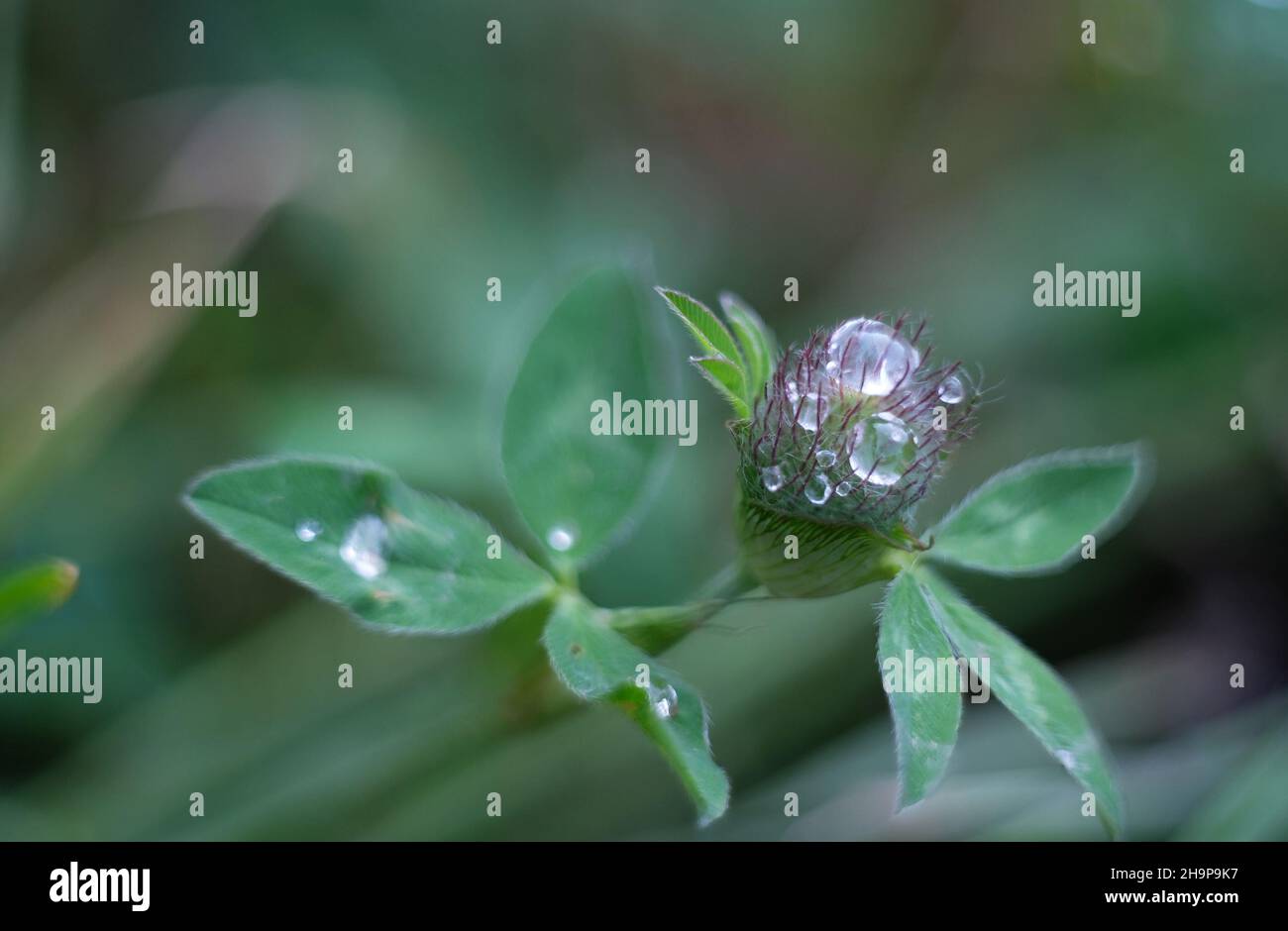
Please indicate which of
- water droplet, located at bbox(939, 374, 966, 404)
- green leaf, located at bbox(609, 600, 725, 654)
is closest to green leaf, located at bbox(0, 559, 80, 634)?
green leaf, located at bbox(609, 600, 725, 654)

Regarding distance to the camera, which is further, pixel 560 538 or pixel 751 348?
pixel 560 538

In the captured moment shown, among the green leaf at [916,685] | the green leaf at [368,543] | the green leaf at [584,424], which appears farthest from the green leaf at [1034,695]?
the green leaf at [368,543]

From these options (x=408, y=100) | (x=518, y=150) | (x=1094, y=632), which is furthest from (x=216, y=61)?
(x=1094, y=632)

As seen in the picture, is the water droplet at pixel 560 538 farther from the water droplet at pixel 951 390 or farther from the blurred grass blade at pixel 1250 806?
the blurred grass blade at pixel 1250 806

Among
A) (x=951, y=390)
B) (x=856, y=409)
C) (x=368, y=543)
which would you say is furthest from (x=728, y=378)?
(x=368, y=543)

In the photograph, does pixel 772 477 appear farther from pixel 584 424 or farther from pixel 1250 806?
pixel 1250 806
